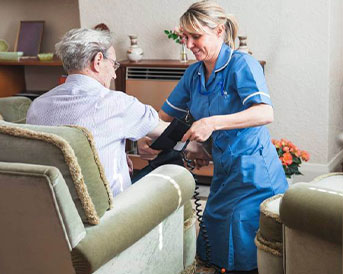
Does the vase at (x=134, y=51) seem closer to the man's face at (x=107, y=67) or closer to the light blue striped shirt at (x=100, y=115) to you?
the man's face at (x=107, y=67)

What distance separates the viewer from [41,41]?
5621 mm

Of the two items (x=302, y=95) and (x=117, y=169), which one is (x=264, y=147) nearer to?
(x=117, y=169)

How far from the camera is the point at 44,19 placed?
18.5ft

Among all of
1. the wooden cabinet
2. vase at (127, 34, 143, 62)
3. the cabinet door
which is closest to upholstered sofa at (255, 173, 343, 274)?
the cabinet door

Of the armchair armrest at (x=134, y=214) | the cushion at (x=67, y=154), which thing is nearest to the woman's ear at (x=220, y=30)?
the armchair armrest at (x=134, y=214)

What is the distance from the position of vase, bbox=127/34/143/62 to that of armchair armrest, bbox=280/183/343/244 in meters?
2.86

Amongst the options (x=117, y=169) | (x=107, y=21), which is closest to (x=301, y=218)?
(x=117, y=169)

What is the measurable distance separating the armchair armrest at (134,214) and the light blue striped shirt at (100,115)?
14 cm

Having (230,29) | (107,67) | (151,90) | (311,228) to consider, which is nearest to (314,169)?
(151,90)

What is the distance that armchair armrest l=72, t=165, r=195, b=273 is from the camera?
6.03 ft

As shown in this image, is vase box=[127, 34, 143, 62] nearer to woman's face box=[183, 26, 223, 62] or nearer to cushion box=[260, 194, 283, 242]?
woman's face box=[183, 26, 223, 62]

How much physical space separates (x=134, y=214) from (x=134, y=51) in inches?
108

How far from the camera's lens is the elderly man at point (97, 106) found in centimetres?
218

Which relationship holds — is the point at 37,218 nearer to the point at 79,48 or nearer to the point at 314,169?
the point at 79,48
